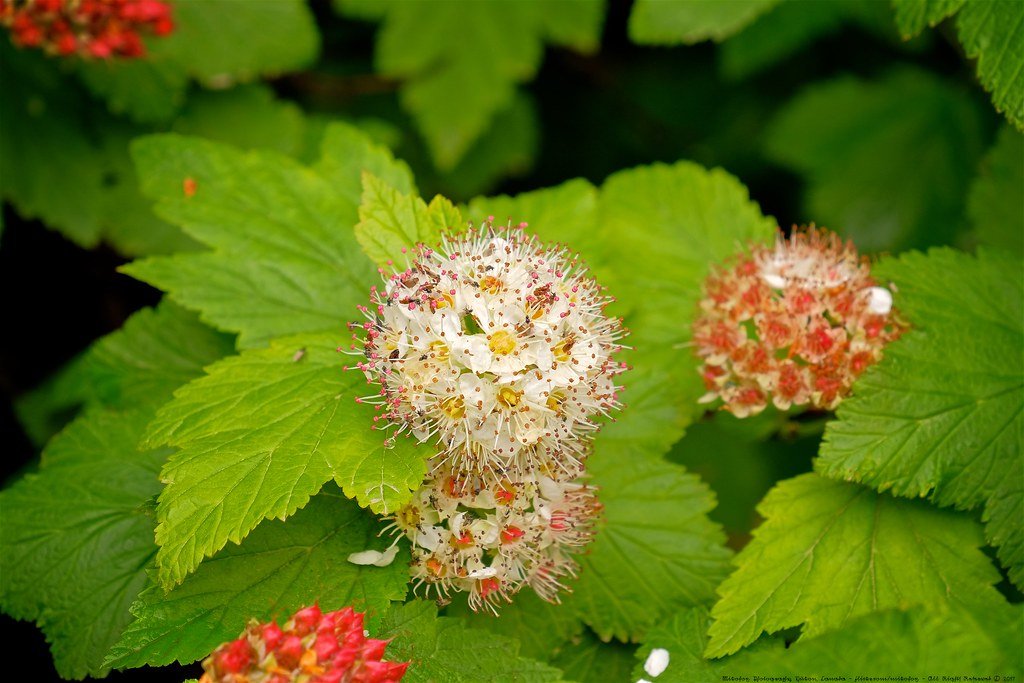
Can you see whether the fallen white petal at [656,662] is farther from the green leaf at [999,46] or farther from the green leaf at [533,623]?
the green leaf at [999,46]

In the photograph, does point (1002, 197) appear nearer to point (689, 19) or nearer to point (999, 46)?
point (999, 46)

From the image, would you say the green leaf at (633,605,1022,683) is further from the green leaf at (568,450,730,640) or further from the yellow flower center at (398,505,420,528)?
the yellow flower center at (398,505,420,528)

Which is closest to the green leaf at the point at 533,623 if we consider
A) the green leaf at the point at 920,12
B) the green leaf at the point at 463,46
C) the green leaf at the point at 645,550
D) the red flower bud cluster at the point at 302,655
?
the green leaf at the point at 645,550

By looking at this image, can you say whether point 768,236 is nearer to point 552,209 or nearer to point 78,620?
point 552,209

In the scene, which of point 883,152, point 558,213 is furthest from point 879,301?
point 883,152

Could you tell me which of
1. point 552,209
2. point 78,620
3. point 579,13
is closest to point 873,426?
point 552,209

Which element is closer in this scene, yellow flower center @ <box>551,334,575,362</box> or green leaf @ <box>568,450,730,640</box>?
yellow flower center @ <box>551,334,575,362</box>

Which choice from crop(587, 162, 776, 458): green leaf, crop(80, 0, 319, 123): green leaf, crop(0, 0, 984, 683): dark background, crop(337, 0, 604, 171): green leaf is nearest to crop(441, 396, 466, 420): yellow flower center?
crop(587, 162, 776, 458): green leaf
